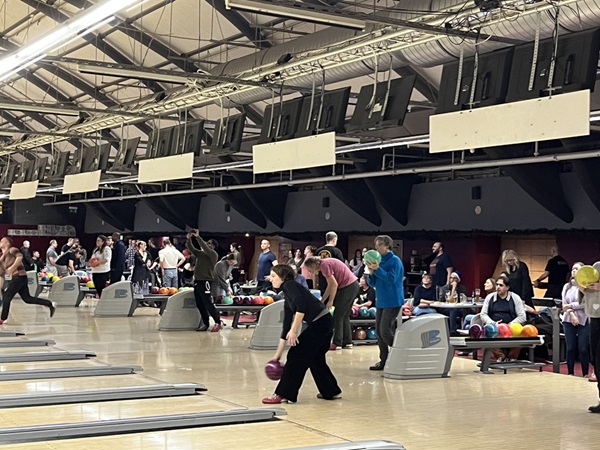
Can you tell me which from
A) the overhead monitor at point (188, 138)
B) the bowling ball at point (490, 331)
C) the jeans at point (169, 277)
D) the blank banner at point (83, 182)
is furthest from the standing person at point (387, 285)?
the blank banner at point (83, 182)

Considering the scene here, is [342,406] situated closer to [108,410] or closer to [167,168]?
[108,410]

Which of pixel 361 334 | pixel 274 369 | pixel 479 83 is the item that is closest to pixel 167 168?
pixel 361 334

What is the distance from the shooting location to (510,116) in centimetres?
905

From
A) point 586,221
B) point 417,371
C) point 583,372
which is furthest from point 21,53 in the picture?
point 586,221

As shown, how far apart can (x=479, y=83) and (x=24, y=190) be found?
49.3 feet

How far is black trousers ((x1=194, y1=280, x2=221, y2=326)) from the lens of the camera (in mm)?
13195

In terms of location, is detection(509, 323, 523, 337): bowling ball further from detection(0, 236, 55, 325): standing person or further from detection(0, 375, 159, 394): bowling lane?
detection(0, 236, 55, 325): standing person

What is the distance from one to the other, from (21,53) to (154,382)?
445 cm

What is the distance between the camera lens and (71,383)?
8531 mm

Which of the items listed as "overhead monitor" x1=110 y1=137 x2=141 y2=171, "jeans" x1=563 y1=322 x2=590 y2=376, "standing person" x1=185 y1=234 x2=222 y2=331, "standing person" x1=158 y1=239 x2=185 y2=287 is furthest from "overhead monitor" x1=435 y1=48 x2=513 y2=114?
"overhead monitor" x1=110 y1=137 x2=141 y2=171

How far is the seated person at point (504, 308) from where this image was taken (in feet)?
34.6

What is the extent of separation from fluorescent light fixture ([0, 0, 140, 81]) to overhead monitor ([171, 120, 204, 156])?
13.6 ft

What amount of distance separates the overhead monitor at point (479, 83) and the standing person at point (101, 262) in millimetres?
8054

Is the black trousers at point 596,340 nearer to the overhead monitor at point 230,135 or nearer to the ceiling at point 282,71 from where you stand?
the ceiling at point 282,71
